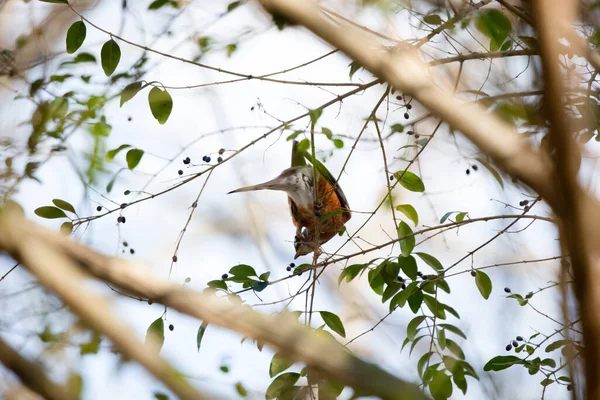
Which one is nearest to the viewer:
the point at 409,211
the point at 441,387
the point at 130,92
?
the point at 441,387

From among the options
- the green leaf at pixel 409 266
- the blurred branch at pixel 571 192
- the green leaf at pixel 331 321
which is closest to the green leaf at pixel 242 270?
the green leaf at pixel 331 321

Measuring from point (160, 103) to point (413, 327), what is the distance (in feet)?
3.22

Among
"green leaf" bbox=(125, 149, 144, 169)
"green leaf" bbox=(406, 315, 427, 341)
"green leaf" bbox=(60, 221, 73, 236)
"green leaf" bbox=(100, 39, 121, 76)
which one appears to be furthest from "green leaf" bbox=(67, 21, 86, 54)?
"green leaf" bbox=(406, 315, 427, 341)

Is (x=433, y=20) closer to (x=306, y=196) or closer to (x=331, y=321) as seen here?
(x=331, y=321)

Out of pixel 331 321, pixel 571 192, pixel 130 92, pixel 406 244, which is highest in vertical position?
pixel 130 92

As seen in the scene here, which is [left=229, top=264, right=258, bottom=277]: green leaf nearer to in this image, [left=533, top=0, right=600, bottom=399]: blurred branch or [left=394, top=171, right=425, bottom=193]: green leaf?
[left=394, top=171, right=425, bottom=193]: green leaf

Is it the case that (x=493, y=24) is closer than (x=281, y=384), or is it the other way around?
(x=493, y=24)

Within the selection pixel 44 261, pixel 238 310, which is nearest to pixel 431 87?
pixel 238 310

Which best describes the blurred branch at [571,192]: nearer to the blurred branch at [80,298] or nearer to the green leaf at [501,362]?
the blurred branch at [80,298]

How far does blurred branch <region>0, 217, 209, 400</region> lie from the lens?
68cm

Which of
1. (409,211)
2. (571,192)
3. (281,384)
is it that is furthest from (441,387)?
(571,192)

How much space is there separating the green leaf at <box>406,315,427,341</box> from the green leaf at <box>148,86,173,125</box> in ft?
3.07

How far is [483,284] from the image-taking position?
211 cm

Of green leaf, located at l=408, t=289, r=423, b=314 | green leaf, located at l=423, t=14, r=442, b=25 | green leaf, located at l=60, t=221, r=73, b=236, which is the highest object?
green leaf, located at l=423, t=14, r=442, b=25
